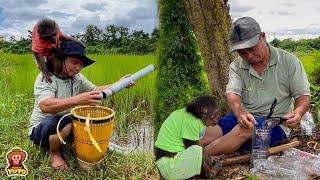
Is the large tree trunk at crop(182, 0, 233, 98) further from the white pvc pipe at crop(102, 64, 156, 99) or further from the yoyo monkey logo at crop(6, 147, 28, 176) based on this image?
the yoyo monkey logo at crop(6, 147, 28, 176)

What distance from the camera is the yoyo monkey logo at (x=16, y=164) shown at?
423 cm

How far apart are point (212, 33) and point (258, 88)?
1356 millimetres

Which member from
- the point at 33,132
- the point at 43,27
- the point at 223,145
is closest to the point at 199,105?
the point at 223,145

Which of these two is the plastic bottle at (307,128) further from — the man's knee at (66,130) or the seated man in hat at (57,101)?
the man's knee at (66,130)

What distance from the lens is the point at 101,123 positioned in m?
4.14

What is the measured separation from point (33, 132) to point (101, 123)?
0.64m

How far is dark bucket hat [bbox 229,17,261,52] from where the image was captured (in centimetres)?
388

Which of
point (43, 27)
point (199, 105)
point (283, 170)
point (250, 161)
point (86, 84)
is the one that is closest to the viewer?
point (199, 105)

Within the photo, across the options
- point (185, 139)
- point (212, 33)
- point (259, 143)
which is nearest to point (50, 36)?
point (212, 33)

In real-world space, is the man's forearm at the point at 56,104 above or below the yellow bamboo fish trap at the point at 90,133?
above

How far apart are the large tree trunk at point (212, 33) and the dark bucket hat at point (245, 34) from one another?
1336mm

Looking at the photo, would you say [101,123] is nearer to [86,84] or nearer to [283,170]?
[86,84]

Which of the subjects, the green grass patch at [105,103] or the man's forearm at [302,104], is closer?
the man's forearm at [302,104]

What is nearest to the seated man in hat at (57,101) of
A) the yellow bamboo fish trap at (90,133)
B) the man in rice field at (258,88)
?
the yellow bamboo fish trap at (90,133)
